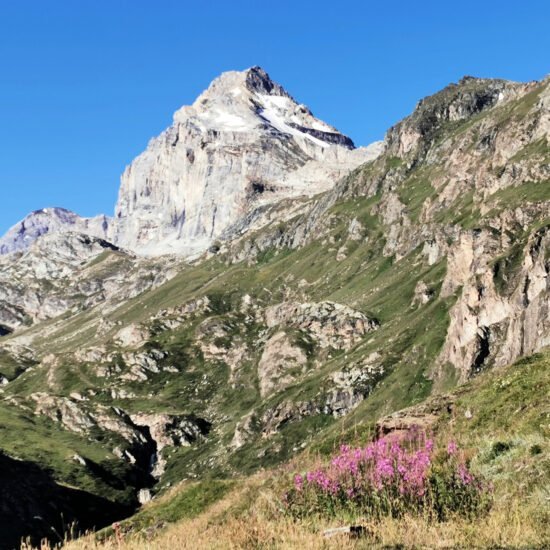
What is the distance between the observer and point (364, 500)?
17.0m

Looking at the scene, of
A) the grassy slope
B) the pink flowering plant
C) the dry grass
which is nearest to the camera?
the dry grass

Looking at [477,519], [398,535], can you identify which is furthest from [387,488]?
[398,535]

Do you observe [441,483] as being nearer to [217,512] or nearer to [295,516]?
[295,516]

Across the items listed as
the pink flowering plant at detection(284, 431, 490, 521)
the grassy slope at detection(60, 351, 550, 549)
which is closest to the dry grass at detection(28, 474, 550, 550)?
the grassy slope at detection(60, 351, 550, 549)

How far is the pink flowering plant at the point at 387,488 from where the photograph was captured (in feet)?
52.6

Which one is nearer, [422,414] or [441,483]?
[441,483]

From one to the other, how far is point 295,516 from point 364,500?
7.08 ft

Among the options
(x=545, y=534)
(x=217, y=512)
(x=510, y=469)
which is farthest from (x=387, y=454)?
(x=217, y=512)

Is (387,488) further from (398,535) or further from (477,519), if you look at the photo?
(398,535)

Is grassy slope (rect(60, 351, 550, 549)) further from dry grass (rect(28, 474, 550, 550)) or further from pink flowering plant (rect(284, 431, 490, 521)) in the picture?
pink flowering plant (rect(284, 431, 490, 521))

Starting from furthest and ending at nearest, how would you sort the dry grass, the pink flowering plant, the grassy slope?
the pink flowering plant < the grassy slope < the dry grass

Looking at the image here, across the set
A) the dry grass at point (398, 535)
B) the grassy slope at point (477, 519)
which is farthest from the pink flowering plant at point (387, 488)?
the dry grass at point (398, 535)

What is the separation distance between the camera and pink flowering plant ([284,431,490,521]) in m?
16.0

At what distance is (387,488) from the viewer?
16750 mm
